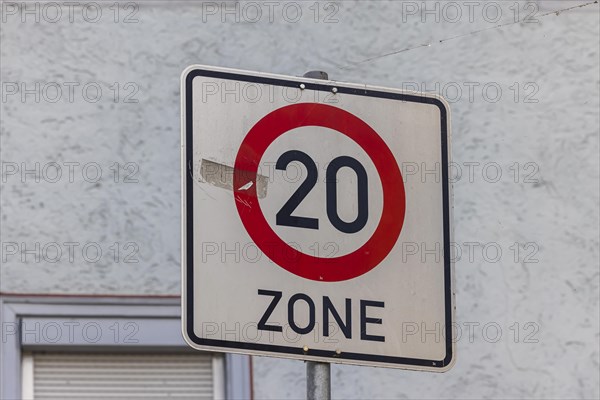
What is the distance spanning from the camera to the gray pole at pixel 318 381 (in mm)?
2971

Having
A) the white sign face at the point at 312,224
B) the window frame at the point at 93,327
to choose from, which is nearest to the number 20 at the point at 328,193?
the white sign face at the point at 312,224

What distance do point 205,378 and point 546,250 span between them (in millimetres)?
1278

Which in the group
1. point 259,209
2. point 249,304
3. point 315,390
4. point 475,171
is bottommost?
point 315,390

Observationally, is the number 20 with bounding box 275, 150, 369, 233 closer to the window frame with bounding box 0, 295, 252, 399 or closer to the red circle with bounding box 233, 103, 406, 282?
the red circle with bounding box 233, 103, 406, 282

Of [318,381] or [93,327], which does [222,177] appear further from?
[93,327]

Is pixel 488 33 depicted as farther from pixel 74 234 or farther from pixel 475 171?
pixel 74 234

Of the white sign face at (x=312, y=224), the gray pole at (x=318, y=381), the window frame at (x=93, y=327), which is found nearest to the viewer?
the gray pole at (x=318, y=381)

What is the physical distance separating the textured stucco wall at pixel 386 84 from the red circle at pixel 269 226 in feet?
5.66

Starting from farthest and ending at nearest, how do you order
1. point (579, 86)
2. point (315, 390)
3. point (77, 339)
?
1. point (579, 86)
2. point (77, 339)
3. point (315, 390)

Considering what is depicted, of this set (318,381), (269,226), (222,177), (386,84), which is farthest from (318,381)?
(386,84)

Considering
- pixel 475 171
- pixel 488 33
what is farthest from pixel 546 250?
pixel 488 33

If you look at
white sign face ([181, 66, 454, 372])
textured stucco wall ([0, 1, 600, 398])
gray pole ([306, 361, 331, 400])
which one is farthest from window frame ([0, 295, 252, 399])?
gray pole ([306, 361, 331, 400])

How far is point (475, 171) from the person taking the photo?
5148 millimetres

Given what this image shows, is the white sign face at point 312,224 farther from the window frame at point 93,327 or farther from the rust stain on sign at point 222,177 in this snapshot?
the window frame at point 93,327
